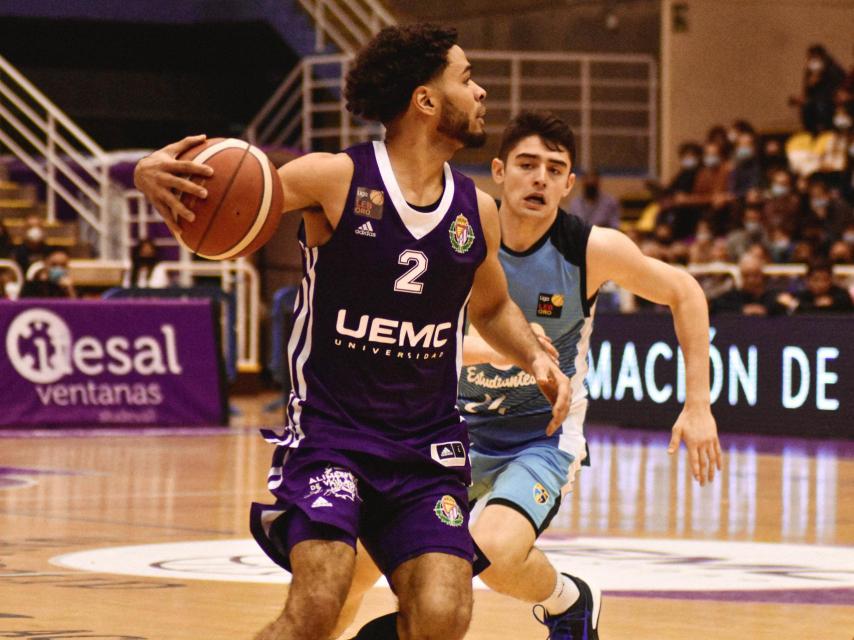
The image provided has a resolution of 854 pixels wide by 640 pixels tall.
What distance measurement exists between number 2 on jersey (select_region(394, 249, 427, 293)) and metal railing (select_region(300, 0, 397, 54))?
20.0 meters

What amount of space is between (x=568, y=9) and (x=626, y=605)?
766 inches

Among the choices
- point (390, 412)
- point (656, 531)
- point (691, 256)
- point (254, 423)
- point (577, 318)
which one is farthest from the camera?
point (691, 256)

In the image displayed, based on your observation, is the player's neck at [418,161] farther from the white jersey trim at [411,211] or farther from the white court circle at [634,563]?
the white court circle at [634,563]

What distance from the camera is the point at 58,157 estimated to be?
80.7 ft

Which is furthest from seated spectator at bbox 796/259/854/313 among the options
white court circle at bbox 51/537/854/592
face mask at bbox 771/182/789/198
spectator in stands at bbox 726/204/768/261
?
white court circle at bbox 51/537/854/592

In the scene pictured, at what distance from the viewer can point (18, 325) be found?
51.0ft

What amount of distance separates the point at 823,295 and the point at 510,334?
37.0ft

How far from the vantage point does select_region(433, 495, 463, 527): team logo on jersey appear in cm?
481

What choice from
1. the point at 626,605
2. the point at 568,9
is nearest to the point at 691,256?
the point at 568,9

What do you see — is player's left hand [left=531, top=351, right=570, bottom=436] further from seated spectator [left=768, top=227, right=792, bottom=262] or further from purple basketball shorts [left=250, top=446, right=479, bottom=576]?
seated spectator [left=768, top=227, right=792, bottom=262]

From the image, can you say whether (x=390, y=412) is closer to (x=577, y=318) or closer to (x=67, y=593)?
(x=577, y=318)

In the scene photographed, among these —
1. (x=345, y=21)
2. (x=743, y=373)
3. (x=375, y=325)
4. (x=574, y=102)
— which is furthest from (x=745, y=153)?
(x=375, y=325)

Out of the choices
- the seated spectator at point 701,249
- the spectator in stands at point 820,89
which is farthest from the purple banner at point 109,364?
the spectator in stands at point 820,89

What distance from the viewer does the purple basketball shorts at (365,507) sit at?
4.65 m
